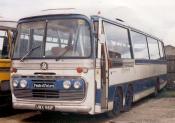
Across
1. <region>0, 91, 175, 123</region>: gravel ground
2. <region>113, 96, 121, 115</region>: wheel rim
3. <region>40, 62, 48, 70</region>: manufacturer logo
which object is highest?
<region>40, 62, 48, 70</region>: manufacturer logo

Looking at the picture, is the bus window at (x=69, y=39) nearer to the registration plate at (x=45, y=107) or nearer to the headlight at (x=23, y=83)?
the headlight at (x=23, y=83)

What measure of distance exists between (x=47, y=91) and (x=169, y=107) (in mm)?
6064

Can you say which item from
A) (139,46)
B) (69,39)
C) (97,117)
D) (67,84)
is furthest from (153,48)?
(67,84)

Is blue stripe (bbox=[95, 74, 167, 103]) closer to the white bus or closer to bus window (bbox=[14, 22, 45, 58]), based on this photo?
the white bus

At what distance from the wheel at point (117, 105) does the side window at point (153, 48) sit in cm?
588

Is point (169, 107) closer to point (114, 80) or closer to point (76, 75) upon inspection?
point (114, 80)

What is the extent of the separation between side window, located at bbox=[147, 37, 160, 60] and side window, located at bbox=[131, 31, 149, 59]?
3.54 ft

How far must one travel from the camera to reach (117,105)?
1360 cm

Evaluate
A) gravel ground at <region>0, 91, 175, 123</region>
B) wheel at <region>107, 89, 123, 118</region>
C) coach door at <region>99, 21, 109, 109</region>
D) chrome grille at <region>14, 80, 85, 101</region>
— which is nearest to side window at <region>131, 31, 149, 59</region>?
gravel ground at <region>0, 91, 175, 123</region>

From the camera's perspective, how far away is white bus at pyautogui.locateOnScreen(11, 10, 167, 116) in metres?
11.3

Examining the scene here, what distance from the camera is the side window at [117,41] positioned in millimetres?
12734

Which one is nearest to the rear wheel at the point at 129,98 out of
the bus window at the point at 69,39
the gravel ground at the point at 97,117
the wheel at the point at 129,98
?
the wheel at the point at 129,98

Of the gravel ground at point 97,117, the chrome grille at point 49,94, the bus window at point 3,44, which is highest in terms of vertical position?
the bus window at point 3,44

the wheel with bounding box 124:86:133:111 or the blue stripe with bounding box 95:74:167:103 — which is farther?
the wheel with bounding box 124:86:133:111
